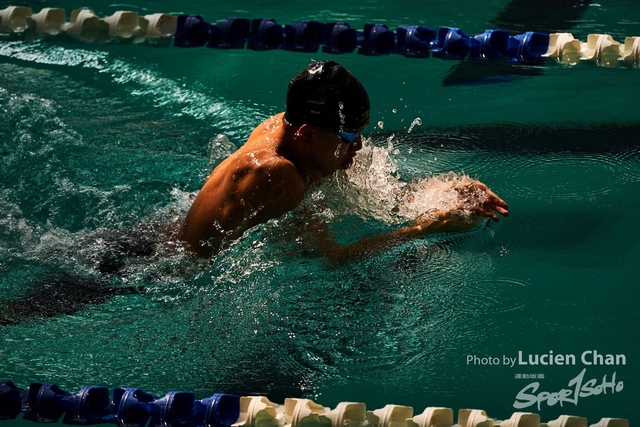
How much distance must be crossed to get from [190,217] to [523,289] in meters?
1.33

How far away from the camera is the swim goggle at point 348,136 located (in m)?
2.77

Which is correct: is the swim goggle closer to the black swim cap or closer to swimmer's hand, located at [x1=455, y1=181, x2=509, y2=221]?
the black swim cap

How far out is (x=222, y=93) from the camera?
16.1ft

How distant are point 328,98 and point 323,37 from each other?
2.68 m

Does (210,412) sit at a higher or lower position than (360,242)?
lower

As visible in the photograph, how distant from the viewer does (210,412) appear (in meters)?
2.43

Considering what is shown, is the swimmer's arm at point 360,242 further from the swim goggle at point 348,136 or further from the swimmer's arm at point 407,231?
the swim goggle at point 348,136

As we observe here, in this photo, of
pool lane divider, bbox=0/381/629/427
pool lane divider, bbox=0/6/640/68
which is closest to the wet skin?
pool lane divider, bbox=0/381/629/427

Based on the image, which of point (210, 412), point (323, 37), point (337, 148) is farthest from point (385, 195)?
point (323, 37)

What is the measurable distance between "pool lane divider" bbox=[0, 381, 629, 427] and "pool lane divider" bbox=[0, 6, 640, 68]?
320cm

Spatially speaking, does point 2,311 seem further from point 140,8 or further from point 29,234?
point 140,8

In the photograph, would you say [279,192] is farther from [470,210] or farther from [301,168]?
[470,210]

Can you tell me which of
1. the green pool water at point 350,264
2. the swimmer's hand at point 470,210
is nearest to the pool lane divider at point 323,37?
the green pool water at point 350,264

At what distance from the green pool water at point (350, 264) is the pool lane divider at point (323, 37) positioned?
149 millimetres
